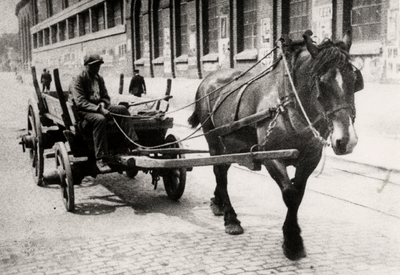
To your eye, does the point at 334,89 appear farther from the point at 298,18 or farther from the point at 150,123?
the point at 298,18

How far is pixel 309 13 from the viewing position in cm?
A: 1332

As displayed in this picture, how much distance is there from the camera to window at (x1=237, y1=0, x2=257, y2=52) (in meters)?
16.5

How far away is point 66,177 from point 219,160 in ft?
7.39

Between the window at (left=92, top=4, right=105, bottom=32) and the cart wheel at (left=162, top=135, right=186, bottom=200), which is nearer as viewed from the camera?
the cart wheel at (left=162, top=135, right=186, bottom=200)

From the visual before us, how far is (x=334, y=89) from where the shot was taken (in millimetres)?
3996

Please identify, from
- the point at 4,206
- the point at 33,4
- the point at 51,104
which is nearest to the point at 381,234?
the point at 4,206

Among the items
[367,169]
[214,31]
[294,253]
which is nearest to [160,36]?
[214,31]

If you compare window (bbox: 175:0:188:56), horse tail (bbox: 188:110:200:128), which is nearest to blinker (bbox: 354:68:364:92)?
horse tail (bbox: 188:110:200:128)

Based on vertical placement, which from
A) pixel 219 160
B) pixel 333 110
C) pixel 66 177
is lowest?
pixel 66 177

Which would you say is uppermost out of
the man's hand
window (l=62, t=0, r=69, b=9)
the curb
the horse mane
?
window (l=62, t=0, r=69, b=9)

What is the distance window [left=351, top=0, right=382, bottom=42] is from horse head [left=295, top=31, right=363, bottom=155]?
790 centimetres

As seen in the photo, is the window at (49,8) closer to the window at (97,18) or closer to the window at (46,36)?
the window at (46,36)

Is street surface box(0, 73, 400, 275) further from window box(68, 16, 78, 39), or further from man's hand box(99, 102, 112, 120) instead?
window box(68, 16, 78, 39)

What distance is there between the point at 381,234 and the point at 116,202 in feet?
11.1
